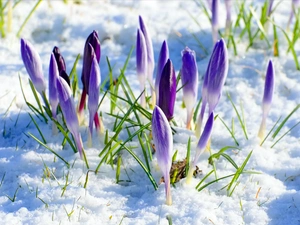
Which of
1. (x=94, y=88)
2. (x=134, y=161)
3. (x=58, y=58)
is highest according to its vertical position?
(x=58, y=58)

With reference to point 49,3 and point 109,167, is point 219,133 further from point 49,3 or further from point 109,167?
point 49,3

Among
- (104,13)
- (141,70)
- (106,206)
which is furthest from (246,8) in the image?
(106,206)

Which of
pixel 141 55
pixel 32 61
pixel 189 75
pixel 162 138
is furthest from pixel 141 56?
pixel 162 138

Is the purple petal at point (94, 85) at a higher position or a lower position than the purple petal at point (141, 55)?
lower

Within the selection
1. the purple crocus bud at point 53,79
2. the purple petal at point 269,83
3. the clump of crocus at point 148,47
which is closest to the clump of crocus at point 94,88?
the purple crocus bud at point 53,79

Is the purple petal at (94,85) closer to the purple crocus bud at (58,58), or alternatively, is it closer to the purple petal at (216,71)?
the purple crocus bud at (58,58)

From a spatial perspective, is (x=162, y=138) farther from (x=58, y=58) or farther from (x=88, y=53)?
(x=58, y=58)
